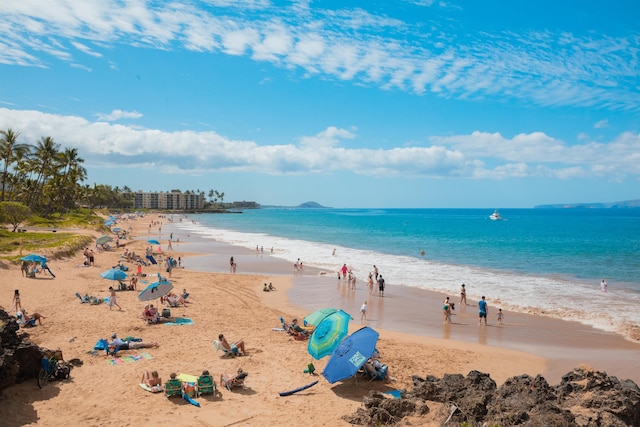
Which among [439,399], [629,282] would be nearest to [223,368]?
Answer: [439,399]

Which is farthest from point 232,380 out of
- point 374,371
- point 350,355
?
point 374,371

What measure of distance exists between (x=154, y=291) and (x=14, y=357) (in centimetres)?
874

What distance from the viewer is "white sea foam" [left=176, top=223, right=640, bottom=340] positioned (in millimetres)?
20594

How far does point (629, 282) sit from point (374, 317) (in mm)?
21878

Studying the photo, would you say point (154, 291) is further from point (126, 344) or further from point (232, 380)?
point (232, 380)

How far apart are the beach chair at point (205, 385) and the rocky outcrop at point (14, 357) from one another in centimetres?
411

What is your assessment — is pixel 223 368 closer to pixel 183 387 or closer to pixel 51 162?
pixel 183 387

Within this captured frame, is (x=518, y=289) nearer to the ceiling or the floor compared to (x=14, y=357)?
nearer to the floor

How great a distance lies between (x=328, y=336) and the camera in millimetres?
11711

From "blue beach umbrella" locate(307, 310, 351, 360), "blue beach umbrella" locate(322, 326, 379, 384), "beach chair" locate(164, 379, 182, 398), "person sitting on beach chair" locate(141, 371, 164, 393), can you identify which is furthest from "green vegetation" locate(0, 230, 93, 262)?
"blue beach umbrella" locate(322, 326, 379, 384)

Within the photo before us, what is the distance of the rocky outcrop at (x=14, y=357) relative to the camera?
371 inches

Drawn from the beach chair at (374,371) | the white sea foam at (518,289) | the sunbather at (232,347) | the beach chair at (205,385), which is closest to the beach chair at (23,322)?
the sunbather at (232,347)

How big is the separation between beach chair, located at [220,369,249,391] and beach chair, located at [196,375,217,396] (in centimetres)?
39

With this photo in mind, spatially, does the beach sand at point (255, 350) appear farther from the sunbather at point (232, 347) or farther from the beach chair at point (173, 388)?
the sunbather at point (232, 347)
